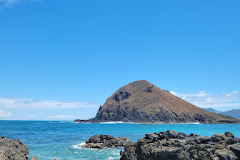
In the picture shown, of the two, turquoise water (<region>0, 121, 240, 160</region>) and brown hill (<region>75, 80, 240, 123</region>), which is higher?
brown hill (<region>75, 80, 240, 123</region>)

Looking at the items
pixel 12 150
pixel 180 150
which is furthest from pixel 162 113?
pixel 12 150

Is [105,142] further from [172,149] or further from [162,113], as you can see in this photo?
[162,113]

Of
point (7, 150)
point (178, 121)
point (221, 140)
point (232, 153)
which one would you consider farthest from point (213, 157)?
point (178, 121)

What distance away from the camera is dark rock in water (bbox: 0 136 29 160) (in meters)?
17.3

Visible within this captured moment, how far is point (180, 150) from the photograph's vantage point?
16469mm

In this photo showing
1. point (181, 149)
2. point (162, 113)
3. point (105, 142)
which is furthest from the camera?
point (162, 113)

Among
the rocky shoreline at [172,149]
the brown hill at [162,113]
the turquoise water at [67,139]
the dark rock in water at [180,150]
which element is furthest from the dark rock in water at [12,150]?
the brown hill at [162,113]

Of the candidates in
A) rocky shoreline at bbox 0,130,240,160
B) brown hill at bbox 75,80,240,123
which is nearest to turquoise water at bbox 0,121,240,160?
rocky shoreline at bbox 0,130,240,160

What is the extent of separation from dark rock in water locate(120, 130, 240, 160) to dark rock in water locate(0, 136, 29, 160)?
9.20 metres

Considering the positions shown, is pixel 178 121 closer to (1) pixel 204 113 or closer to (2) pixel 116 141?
(1) pixel 204 113

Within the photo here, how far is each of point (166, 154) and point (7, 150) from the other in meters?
13.1

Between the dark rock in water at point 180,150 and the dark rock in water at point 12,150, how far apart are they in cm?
920

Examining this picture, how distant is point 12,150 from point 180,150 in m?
14.1

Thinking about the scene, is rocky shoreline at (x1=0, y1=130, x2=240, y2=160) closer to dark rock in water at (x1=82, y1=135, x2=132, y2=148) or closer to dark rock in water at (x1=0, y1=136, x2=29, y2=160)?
dark rock in water at (x1=0, y1=136, x2=29, y2=160)
